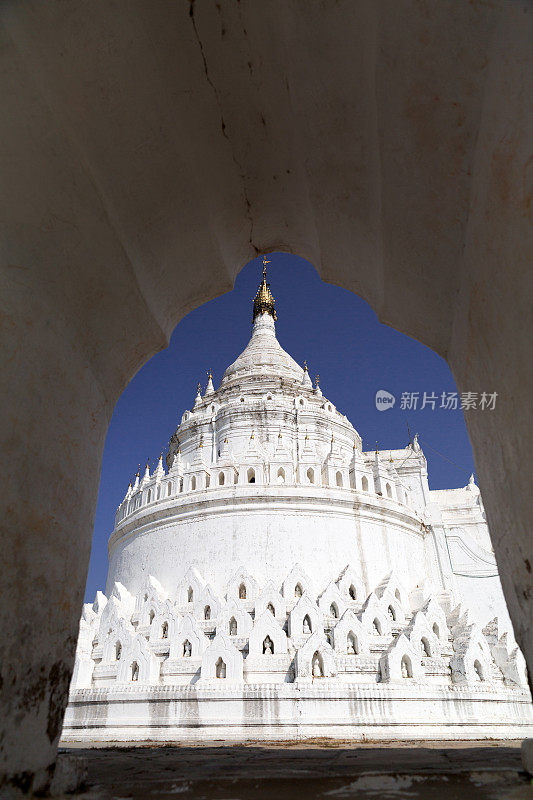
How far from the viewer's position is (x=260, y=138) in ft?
14.2

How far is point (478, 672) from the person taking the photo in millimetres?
16547

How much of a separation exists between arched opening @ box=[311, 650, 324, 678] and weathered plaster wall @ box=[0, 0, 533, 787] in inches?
521

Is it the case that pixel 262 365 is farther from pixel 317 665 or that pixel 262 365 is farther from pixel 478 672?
pixel 478 672

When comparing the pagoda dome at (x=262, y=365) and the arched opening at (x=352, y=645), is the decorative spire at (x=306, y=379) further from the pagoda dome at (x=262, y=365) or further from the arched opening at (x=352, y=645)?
the arched opening at (x=352, y=645)

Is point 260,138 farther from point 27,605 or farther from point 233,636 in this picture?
point 233,636

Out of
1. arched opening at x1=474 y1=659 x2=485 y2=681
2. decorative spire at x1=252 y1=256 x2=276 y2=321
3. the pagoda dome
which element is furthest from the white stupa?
decorative spire at x1=252 y1=256 x2=276 y2=321

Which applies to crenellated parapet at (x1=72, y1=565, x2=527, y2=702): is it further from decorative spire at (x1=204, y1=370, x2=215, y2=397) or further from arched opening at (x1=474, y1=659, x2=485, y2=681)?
decorative spire at (x1=204, y1=370, x2=215, y2=397)

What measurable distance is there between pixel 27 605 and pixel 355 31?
398 cm

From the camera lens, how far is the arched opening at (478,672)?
16.2 metres

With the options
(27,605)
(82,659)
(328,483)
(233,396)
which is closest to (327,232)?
(27,605)

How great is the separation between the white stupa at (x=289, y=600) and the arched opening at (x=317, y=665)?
5 cm

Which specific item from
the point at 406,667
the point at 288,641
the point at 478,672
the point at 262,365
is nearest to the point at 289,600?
the point at 288,641

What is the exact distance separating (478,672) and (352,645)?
378 centimetres

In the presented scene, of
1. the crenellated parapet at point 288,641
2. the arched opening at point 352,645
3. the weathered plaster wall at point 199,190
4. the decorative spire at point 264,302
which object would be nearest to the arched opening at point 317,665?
the crenellated parapet at point 288,641
